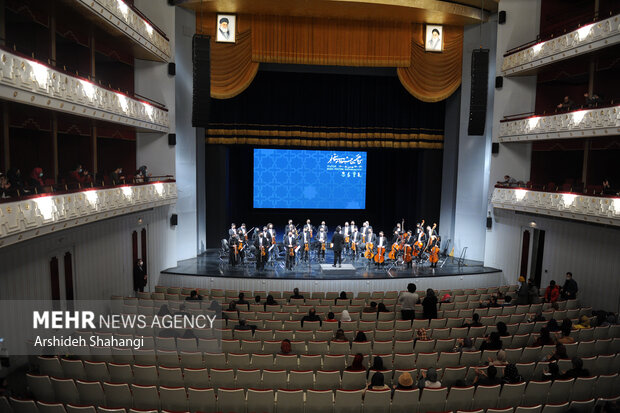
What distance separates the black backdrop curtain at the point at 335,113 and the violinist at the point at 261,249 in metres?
6.06

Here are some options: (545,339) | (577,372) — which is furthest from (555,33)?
(577,372)

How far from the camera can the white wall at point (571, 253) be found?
14742 millimetres

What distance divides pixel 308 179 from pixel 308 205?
51.3 inches

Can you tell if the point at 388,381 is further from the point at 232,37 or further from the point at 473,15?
the point at 473,15

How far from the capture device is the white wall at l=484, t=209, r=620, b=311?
1474cm

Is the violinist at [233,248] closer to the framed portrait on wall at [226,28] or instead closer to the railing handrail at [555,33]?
the framed portrait on wall at [226,28]

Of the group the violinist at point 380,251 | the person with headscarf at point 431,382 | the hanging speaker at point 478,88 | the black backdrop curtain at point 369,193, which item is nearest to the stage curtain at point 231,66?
the black backdrop curtain at point 369,193

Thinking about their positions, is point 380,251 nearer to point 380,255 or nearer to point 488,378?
point 380,255

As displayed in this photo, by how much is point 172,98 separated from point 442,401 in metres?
15.7

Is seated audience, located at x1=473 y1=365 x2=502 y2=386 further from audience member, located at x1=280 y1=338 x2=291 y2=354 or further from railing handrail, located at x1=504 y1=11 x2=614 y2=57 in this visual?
railing handrail, located at x1=504 y1=11 x2=614 y2=57

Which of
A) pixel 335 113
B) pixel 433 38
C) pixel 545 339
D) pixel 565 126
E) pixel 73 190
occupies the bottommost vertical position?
pixel 545 339

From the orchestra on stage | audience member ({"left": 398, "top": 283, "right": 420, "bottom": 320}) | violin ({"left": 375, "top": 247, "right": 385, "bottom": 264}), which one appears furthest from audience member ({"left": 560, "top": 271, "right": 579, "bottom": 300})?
violin ({"left": 375, "top": 247, "right": 385, "bottom": 264})

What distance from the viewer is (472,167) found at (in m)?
20.4

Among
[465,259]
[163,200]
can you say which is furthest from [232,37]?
[465,259]
